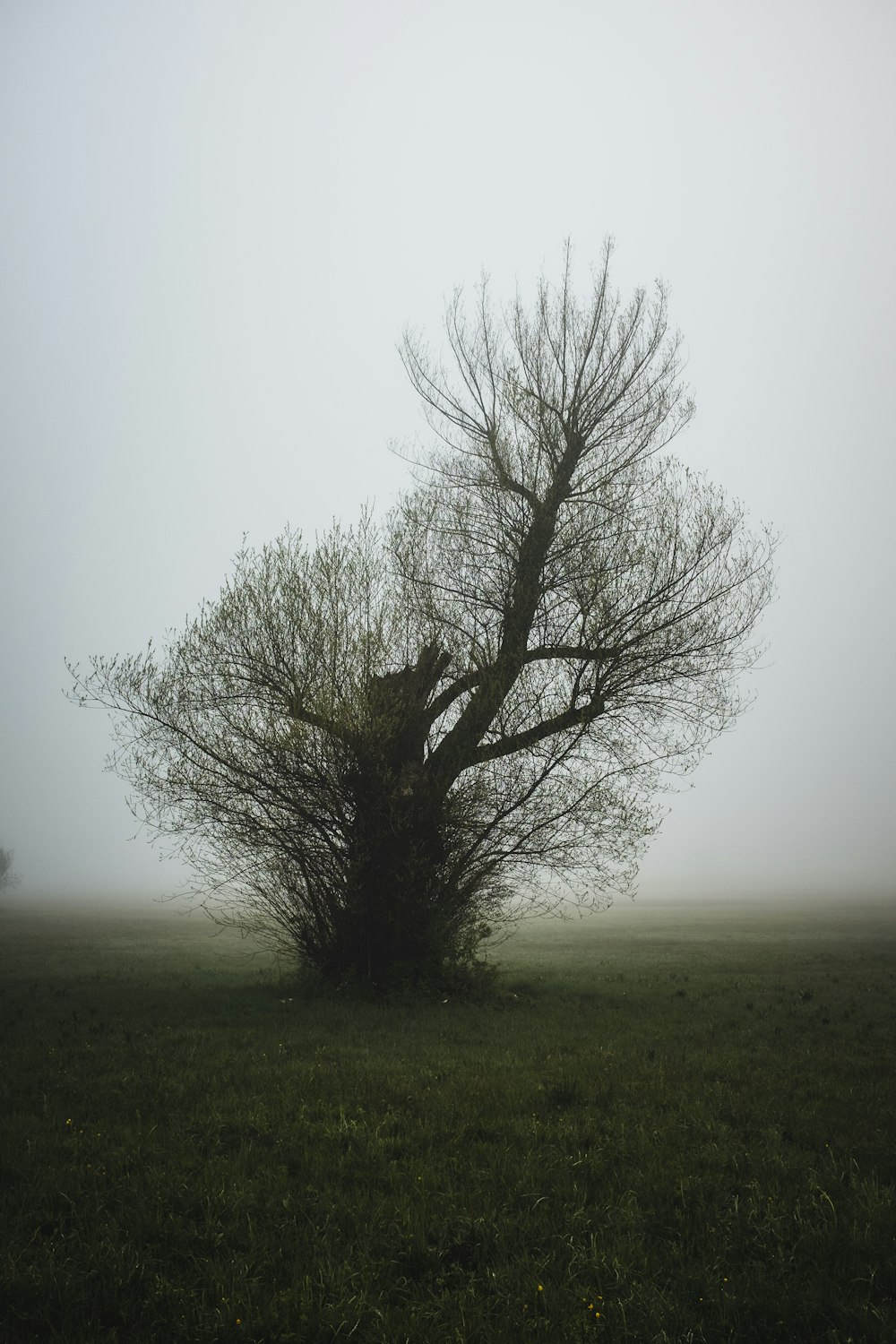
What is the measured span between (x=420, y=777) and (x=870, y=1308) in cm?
1337

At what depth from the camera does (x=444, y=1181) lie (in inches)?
258

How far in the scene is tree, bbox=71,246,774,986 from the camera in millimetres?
17453

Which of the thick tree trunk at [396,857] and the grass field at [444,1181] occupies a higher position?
the thick tree trunk at [396,857]

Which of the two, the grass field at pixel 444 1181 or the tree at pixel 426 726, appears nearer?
the grass field at pixel 444 1181

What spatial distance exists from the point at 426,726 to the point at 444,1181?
12.2m

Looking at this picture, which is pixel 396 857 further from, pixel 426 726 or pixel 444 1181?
pixel 444 1181

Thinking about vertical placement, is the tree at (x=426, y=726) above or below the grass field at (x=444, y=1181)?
above

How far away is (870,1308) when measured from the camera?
15.6 ft

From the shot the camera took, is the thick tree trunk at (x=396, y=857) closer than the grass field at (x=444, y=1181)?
No

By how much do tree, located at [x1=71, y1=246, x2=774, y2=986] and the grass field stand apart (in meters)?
4.23

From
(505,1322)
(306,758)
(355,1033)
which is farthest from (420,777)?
(505,1322)

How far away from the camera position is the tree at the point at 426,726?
57.3ft

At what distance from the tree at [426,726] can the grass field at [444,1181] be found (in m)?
4.23

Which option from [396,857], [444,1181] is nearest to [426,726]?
[396,857]
